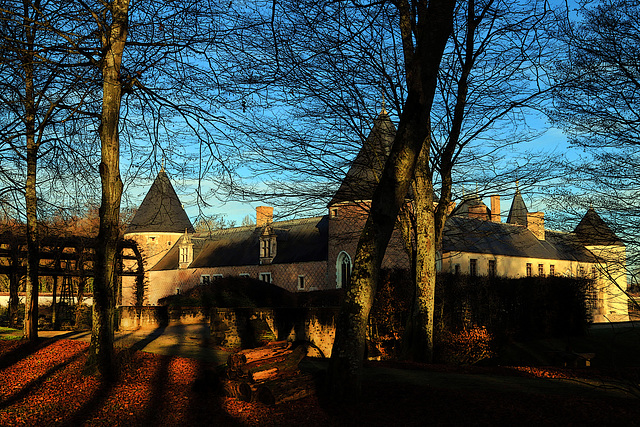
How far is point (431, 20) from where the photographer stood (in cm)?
813

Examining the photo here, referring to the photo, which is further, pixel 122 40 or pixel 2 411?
pixel 122 40

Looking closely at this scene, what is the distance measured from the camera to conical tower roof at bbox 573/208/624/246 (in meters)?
13.9

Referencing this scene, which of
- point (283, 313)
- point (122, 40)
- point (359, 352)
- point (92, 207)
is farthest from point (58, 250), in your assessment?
point (359, 352)

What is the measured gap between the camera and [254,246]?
43.5 metres

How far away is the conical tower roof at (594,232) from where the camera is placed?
1395cm

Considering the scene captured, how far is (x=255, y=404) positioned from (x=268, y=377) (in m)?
0.41

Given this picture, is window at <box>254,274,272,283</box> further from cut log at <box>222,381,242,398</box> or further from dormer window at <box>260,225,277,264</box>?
cut log at <box>222,381,242,398</box>

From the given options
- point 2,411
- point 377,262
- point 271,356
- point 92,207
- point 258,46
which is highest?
point 258,46

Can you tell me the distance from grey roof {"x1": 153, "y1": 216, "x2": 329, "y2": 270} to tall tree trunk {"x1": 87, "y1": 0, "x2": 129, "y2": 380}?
25.8 m

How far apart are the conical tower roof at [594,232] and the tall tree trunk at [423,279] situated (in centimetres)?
461

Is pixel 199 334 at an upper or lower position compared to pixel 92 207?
lower

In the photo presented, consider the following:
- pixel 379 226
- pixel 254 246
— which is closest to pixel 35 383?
pixel 379 226

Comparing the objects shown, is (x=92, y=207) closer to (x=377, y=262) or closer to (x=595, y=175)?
(x=377, y=262)

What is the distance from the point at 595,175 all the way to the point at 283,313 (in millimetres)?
8962
